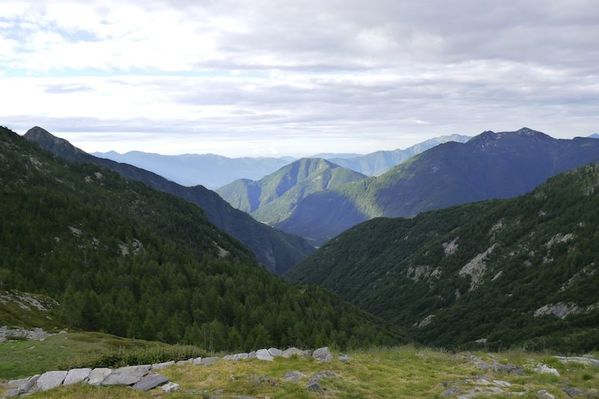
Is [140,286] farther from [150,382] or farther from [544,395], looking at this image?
[544,395]

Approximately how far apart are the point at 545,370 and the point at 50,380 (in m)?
33.2

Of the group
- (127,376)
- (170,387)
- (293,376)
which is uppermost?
(170,387)

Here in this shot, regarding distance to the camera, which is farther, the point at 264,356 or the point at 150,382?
the point at 264,356

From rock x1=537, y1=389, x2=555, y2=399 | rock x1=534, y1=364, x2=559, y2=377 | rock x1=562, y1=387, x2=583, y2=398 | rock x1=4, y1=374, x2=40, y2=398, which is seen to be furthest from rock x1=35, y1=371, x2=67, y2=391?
rock x1=534, y1=364, x2=559, y2=377

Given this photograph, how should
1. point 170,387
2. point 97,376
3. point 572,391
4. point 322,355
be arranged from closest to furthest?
point 170,387 → point 572,391 → point 97,376 → point 322,355

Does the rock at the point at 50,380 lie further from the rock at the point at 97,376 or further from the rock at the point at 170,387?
the rock at the point at 170,387

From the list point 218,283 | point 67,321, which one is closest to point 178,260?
point 218,283

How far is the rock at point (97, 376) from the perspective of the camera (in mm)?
27141

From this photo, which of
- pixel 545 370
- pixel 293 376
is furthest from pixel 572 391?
pixel 293 376

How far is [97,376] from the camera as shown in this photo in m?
27.9

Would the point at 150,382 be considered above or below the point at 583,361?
above

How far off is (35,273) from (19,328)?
58.9 m

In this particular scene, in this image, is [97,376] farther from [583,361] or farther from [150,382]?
[583,361]

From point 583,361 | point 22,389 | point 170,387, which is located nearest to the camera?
point 170,387
